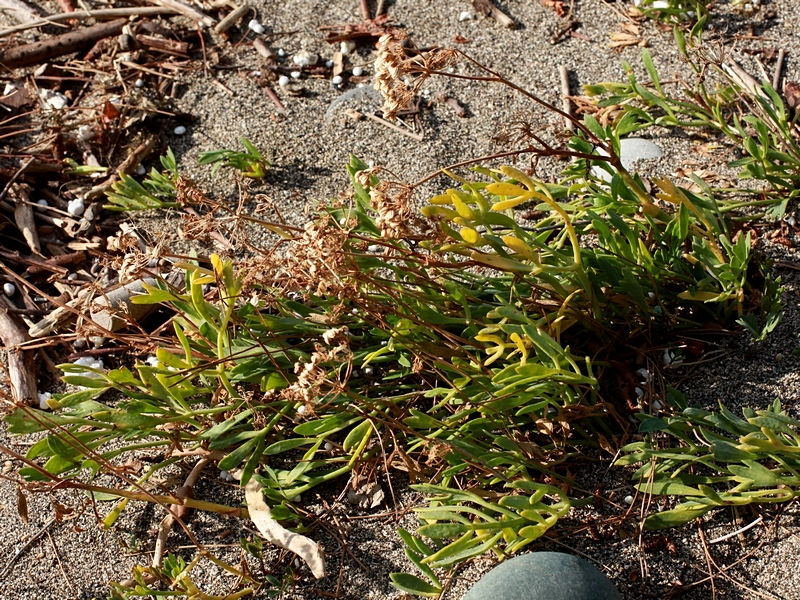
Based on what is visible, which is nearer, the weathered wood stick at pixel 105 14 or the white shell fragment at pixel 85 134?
the white shell fragment at pixel 85 134

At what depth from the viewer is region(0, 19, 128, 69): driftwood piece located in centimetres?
389

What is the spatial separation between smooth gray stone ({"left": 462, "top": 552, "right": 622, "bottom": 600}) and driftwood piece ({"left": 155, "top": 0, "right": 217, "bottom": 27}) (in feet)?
9.71

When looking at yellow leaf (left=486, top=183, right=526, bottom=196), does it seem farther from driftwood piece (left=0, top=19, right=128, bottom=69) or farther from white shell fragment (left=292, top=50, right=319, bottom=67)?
driftwood piece (left=0, top=19, right=128, bottom=69)

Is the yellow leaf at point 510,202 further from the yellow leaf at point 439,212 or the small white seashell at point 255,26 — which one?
the small white seashell at point 255,26

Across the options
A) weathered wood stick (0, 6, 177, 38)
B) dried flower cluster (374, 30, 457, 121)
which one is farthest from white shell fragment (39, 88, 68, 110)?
dried flower cluster (374, 30, 457, 121)

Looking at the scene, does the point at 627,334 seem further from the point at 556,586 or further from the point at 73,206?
the point at 73,206

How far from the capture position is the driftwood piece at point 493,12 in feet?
12.3

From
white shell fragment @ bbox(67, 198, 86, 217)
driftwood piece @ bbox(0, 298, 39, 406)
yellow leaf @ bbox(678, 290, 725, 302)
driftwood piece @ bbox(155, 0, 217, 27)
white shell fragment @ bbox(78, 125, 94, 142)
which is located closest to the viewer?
yellow leaf @ bbox(678, 290, 725, 302)

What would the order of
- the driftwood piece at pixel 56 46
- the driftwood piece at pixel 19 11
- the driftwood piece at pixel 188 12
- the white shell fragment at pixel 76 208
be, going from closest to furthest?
the white shell fragment at pixel 76 208 < the driftwood piece at pixel 56 46 < the driftwood piece at pixel 188 12 < the driftwood piece at pixel 19 11

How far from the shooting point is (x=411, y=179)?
3.28 m

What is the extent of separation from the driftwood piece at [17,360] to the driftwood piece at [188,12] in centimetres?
167

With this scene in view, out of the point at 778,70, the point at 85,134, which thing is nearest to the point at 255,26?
the point at 85,134

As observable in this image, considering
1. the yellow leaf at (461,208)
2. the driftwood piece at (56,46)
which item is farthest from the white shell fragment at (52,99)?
the yellow leaf at (461,208)

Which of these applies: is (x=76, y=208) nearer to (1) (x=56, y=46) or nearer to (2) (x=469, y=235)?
(1) (x=56, y=46)
